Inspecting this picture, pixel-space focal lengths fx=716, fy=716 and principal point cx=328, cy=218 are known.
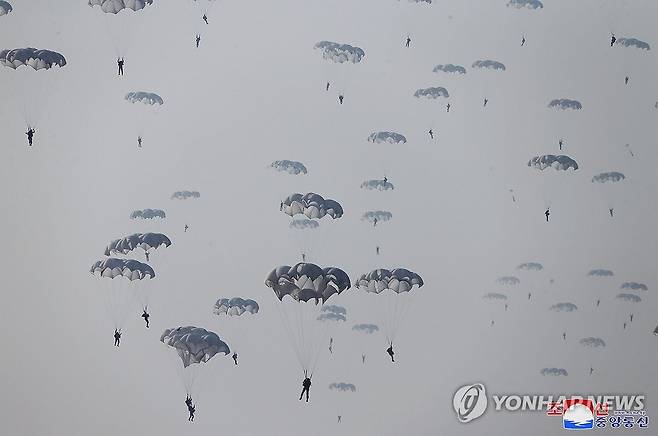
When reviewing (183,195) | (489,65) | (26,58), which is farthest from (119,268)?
(489,65)

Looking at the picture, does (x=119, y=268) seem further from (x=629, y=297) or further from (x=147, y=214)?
(x=629, y=297)

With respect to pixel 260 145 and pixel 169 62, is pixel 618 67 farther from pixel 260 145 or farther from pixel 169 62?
pixel 169 62

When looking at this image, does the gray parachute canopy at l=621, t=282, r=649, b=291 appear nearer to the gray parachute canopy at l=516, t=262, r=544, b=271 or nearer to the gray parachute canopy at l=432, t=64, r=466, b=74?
the gray parachute canopy at l=516, t=262, r=544, b=271

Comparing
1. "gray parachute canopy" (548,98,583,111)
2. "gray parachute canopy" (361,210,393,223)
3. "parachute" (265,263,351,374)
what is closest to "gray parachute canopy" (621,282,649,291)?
"gray parachute canopy" (548,98,583,111)

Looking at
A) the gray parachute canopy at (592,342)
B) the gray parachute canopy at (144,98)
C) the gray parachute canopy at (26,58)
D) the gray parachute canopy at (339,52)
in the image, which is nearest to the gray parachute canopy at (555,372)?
the gray parachute canopy at (592,342)

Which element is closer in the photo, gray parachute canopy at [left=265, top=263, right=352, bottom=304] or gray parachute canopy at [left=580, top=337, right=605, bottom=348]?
gray parachute canopy at [left=265, top=263, right=352, bottom=304]

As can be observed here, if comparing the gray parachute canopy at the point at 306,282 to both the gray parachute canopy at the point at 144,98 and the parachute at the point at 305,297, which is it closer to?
the parachute at the point at 305,297
